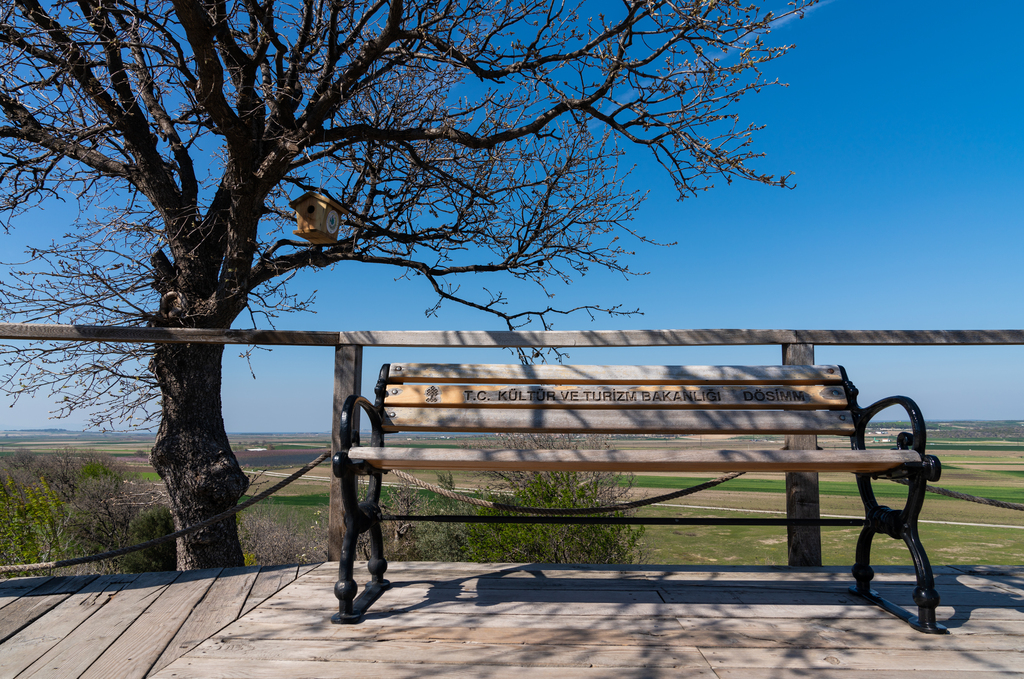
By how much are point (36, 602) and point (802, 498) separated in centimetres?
337

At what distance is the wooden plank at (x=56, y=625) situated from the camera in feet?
6.05

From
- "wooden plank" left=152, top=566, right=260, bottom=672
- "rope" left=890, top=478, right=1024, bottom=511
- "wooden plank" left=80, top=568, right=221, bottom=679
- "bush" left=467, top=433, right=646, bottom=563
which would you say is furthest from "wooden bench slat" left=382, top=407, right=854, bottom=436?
"bush" left=467, top=433, right=646, bottom=563

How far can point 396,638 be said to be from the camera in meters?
1.79

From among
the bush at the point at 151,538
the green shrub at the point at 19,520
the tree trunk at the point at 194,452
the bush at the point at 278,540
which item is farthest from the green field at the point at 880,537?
the tree trunk at the point at 194,452

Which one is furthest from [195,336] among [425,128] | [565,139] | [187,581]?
[565,139]

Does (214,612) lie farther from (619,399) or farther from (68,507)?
(68,507)

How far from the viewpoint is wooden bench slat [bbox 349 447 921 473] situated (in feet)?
6.14

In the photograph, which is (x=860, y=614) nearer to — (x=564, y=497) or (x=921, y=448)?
(x=921, y=448)

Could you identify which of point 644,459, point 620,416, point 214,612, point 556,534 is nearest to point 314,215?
point 214,612

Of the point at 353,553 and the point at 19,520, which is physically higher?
the point at 353,553

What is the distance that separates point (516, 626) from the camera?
6.13ft

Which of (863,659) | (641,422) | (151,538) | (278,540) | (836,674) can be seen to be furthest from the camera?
(278,540)

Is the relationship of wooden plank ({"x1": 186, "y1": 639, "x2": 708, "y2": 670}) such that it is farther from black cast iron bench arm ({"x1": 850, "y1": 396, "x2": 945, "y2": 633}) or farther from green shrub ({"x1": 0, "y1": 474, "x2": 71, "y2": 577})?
green shrub ({"x1": 0, "y1": 474, "x2": 71, "y2": 577})

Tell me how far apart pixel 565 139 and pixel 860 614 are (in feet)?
15.9
